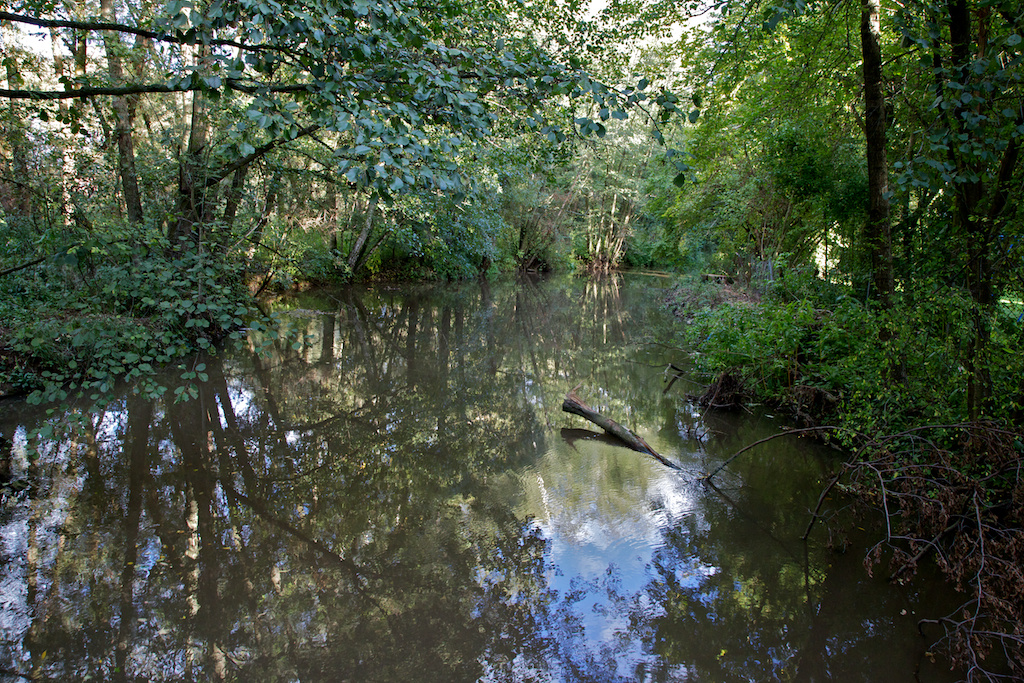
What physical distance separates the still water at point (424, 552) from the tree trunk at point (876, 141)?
89.7 inches

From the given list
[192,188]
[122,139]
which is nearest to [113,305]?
[192,188]

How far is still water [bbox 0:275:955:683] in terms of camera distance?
360cm

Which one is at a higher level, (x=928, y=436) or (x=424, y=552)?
(x=928, y=436)

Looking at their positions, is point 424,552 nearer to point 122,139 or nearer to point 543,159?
point 543,159

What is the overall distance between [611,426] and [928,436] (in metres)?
3.34

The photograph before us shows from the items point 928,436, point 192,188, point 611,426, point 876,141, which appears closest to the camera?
point 928,436

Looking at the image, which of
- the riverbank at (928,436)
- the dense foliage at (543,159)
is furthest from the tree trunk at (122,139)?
the riverbank at (928,436)

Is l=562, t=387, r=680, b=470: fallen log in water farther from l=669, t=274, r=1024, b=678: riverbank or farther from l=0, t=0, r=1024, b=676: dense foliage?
l=0, t=0, r=1024, b=676: dense foliage

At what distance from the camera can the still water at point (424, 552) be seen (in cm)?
360

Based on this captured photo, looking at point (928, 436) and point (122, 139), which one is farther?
point (122, 139)

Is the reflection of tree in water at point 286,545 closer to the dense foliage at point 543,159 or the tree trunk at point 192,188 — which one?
the dense foliage at point 543,159

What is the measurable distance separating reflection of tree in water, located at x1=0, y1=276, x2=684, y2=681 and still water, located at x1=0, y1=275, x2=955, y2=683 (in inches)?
0.8

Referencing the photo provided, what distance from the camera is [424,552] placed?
4.75m

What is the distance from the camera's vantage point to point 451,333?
48.1 ft
